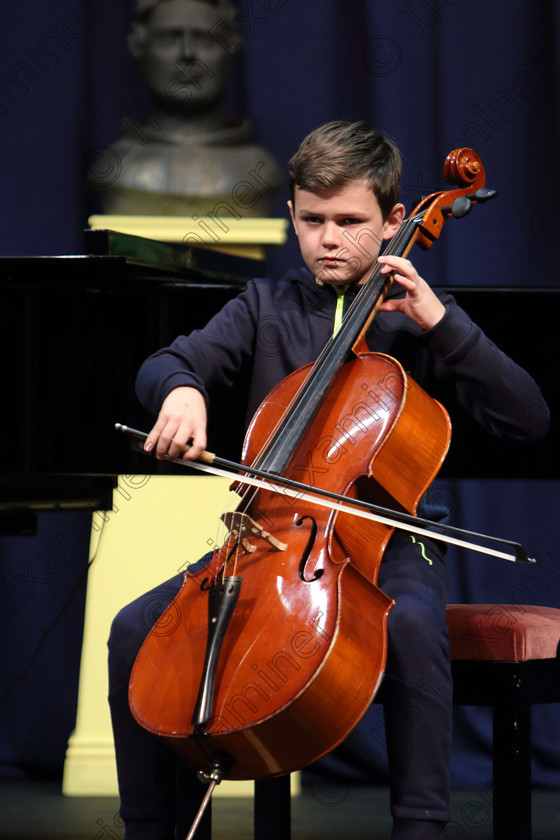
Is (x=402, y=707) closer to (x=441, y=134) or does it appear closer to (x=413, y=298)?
(x=413, y=298)

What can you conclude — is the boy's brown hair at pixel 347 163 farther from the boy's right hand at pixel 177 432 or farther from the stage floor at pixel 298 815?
the stage floor at pixel 298 815

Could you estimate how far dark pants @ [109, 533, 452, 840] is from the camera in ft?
4.09

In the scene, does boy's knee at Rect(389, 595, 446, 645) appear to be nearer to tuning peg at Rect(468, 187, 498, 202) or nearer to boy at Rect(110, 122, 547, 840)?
boy at Rect(110, 122, 547, 840)

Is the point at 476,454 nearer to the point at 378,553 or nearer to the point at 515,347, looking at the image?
the point at 515,347

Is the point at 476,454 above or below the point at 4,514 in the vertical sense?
above

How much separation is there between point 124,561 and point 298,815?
25.7 inches

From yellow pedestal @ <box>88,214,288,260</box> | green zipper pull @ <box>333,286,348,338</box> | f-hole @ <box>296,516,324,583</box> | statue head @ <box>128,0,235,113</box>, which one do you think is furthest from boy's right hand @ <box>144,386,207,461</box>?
statue head @ <box>128,0,235,113</box>

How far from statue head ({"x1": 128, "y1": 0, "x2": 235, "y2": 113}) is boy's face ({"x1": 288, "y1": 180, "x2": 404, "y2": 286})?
1127mm

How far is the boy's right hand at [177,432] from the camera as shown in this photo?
1348mm

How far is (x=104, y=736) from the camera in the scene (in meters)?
2.45

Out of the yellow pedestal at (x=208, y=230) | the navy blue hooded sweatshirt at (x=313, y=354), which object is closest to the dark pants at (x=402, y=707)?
the navy blue hooded sweatshirt at (x=313, y=354)

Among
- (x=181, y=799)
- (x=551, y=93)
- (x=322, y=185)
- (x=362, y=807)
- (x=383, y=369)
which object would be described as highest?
(x=551, y=93)

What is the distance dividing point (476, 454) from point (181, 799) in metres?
0.76

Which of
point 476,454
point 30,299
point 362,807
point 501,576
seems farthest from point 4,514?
point 501,576
